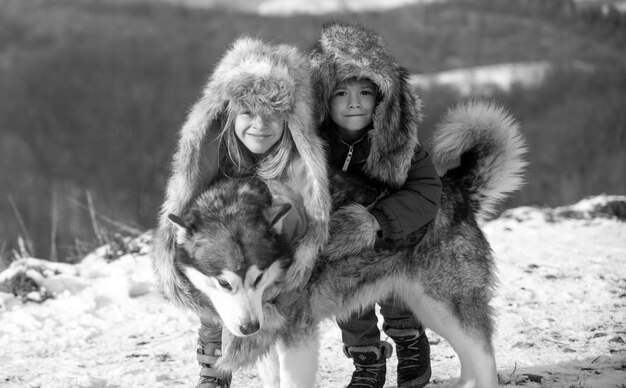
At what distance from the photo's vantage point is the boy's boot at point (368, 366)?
9.20 feet

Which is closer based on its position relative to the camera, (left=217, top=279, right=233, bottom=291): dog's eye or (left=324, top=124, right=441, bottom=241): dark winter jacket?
(left=217, top=279, right=233, bottom=291): dog's eye

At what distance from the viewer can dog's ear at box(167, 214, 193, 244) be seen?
7.26 ft

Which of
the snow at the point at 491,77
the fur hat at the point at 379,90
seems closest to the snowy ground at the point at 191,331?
the fur hat at the point at 379,90

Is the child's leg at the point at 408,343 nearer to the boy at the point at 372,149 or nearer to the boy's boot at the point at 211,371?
the boy at the point at 372,149

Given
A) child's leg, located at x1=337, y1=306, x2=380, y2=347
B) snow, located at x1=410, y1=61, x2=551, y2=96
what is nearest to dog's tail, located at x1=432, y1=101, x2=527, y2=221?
child's leg, located at x1=337, y1=306, x2=380, y2=347

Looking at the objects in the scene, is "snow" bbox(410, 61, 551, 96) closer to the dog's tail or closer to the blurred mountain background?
A: the blurred mountain background

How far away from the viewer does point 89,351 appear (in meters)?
3.30

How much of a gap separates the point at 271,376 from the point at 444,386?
2.89 feet

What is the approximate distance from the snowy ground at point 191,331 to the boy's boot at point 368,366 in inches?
6.1

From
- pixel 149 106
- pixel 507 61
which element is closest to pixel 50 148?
pixel 149 106

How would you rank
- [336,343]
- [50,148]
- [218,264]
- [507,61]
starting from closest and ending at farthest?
[218,264], [336,343], [50,148], [507,61]

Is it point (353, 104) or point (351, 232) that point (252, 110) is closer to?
point (353, 104)

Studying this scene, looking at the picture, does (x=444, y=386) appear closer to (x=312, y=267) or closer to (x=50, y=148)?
(x=312, y=267)

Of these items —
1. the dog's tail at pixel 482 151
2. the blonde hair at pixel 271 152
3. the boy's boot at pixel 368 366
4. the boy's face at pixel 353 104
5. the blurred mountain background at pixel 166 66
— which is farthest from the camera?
the blurred mountain background at pixel 166 66
